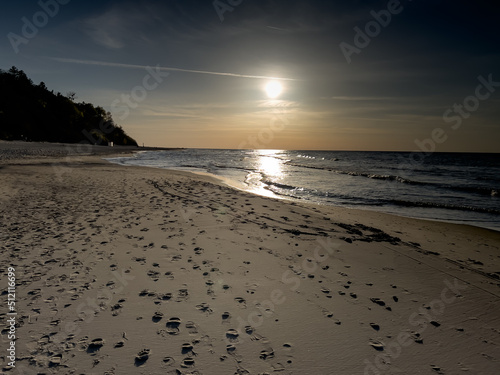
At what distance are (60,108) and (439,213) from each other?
5196 inches

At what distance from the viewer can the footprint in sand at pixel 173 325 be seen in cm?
405

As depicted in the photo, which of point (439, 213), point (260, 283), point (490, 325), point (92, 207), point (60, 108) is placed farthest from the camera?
point (60, 108)

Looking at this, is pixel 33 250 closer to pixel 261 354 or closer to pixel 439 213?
pixel 261 354

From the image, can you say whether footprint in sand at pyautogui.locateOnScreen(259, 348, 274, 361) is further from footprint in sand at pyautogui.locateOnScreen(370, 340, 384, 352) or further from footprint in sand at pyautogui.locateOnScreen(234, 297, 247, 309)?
footprint in sand at pyautogui.locateOnScreen(370, 340, 384, 352)

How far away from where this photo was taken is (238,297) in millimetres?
5086

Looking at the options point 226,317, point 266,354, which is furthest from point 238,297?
point 266,354

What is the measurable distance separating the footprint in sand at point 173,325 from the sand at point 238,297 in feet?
0.07

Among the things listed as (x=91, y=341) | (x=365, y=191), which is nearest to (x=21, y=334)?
(x=91, y=341)

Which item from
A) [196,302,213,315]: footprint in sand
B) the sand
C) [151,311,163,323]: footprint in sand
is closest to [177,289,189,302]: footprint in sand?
the sand

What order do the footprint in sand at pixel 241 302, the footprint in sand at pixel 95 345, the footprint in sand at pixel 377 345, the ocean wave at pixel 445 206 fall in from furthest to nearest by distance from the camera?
the ocean wave at pixel 445 206
the footprint in sand at pixel 241 302
the footprint in sand at pixel 377 345
the footprint in sand at pixel 95 345

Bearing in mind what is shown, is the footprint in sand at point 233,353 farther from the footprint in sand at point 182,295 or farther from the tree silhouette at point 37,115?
the tree silhouette at point 37,115

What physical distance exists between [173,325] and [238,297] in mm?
1312

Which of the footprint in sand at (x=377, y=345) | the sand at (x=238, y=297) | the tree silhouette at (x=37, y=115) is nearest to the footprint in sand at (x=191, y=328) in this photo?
the sand at (x=238, y=297)

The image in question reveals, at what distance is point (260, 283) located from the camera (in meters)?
5.66
